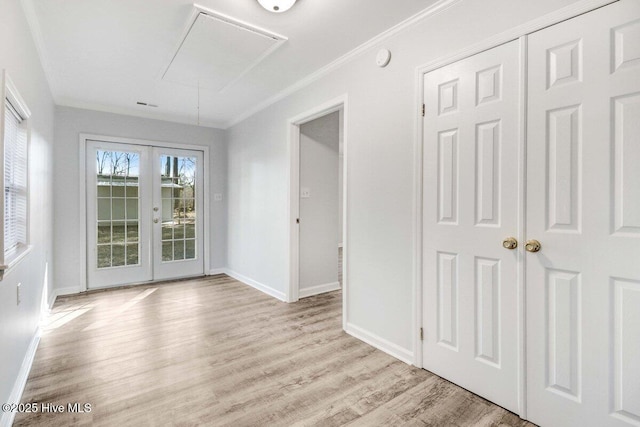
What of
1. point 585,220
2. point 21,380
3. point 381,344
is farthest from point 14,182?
point 585,220

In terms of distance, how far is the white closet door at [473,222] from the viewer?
71.1 inches

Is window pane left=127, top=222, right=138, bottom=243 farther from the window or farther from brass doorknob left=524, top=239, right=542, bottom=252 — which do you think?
brass doorknob left=524, top=239, right=542, bottom=252

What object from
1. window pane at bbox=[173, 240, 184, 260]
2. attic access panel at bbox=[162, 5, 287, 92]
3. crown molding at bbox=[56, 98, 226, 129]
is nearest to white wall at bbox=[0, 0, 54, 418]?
crown molding at bbox=[56, 98, 226, 129]

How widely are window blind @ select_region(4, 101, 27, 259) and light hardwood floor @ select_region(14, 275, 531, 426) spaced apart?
96 centimetres

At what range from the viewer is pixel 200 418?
5.81ft

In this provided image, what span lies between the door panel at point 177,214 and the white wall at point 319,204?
2.12m

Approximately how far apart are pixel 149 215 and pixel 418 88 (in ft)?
13.6

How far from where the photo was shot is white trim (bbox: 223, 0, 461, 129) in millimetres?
2137

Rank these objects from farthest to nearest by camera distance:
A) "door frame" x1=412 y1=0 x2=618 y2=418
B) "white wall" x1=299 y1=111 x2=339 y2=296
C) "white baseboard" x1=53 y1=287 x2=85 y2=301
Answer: "white baseboard" x1=53 y1=287 x2=85 y2=301
"white wall" x1=299 y1=111 x2=339 y2=296
"door frame" x1=412 y1=0 x2=618 y2=418

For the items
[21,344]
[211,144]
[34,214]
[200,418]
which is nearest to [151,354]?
[21,344]

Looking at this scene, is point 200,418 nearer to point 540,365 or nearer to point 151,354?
point 151,354

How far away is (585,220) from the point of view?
1530mm

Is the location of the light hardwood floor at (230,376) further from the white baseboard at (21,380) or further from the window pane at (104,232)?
the window pane at (104,232)

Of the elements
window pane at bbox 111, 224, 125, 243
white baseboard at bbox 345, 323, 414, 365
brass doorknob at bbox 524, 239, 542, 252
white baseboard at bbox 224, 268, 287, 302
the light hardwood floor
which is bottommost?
the light hardwood floor
